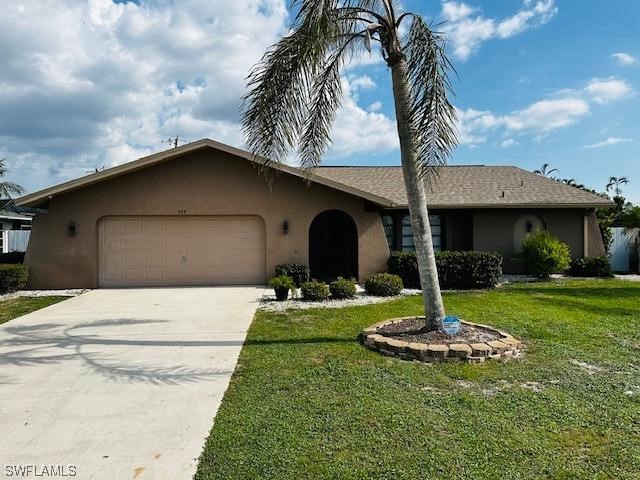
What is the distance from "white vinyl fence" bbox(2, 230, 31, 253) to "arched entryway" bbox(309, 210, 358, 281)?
47.9 feet

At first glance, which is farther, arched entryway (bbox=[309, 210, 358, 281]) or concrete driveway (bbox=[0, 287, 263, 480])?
arched entryway (bbox=[309, 210, 358, 281])

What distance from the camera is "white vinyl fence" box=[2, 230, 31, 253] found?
20031mm

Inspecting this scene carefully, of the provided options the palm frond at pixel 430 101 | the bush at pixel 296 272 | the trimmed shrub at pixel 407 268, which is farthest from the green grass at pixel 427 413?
the trimmed shrub at pixel 407 268

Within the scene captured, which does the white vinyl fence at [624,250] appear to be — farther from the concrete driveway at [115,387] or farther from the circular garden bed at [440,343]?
the concrete driveway at [115,387]

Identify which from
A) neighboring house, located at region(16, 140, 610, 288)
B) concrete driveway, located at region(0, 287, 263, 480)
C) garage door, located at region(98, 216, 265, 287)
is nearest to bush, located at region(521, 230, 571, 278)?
neighboring house, located at region(16, 140, 610, 288)

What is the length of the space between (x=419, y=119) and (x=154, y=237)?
33.6 ft

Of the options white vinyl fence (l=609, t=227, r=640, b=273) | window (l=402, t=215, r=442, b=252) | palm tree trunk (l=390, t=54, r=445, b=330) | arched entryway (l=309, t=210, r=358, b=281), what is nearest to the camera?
palm tree trunk (l=390, t=54, r=445, b=330)

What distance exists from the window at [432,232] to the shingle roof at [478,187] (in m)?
0.98

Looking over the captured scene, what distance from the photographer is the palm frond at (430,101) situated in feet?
20.1

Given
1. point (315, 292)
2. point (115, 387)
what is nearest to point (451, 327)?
point (115, 387)

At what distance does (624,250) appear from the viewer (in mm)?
17719

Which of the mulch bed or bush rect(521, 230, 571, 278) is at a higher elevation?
bush rect(521, 230, 571, 278)

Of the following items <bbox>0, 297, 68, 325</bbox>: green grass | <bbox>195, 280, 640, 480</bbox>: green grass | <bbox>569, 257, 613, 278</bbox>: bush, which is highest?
<bbox>569, 257, 613, 278</bbox>: bush

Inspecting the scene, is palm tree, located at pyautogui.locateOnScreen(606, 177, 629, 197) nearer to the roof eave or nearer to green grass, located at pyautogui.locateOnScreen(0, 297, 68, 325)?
the roof eave
